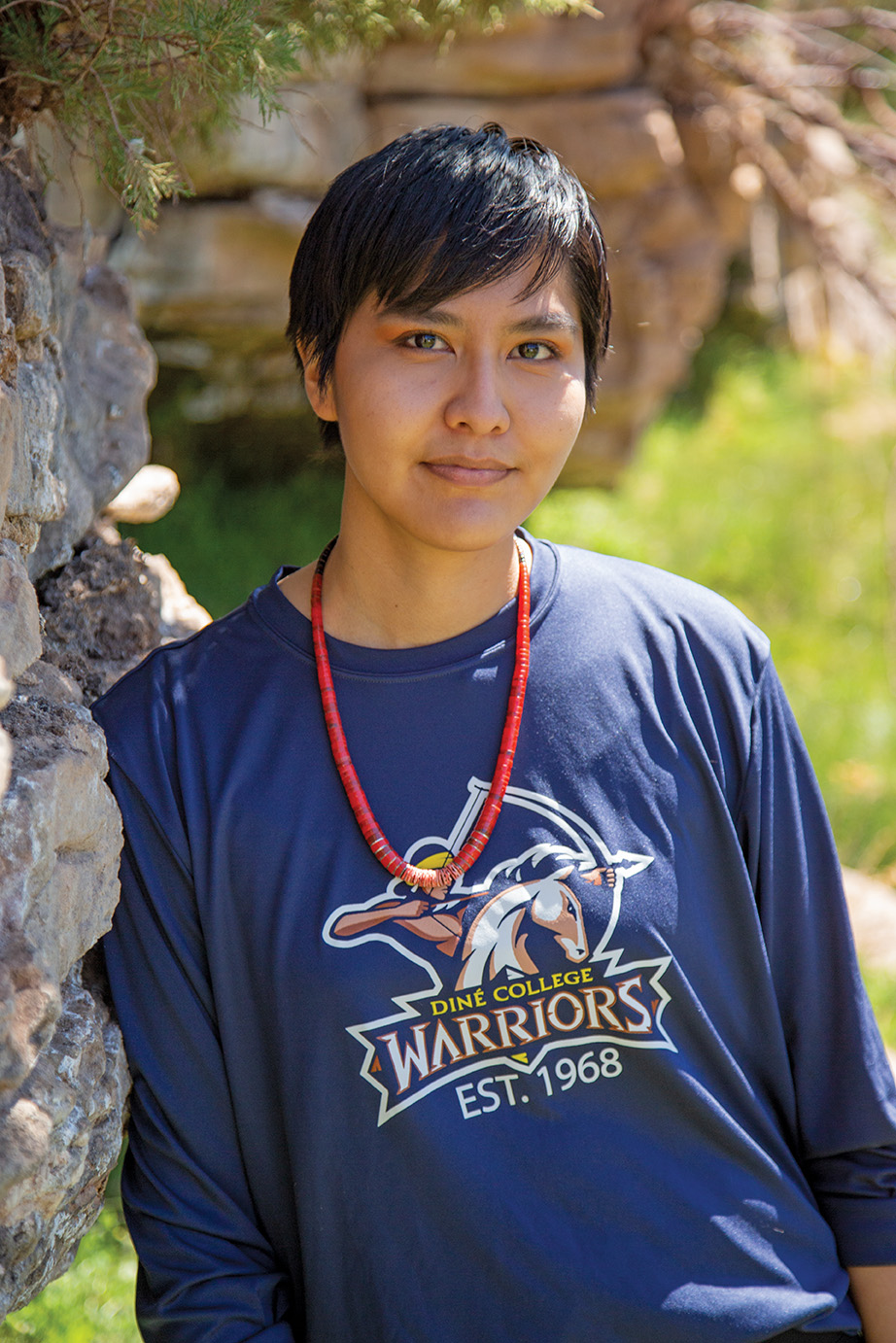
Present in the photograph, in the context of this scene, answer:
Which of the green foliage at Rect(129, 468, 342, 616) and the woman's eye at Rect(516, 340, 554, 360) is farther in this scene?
the green foliage at Rect(129, 468, 342, 616)

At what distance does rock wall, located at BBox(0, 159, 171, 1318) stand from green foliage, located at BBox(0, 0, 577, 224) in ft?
0.39

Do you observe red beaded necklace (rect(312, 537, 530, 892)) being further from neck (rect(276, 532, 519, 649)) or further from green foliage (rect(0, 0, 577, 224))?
green foliage (rect(0, 0, 577, 224))

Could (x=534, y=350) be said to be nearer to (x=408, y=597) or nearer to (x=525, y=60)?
(x=408, y=597)

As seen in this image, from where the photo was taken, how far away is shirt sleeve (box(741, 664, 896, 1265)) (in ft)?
5.74

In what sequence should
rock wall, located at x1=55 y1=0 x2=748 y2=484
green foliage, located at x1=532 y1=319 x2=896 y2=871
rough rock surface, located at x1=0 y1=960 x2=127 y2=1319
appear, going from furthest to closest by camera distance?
1. green foliage, located at x1=532 y1=319 x2=896 y2=871
2. rock wall, located at x1=55 y1=0 x2=748 y2=484
3. rough rock surface, located at x1=0 y1=960 x2=127 y2=1319

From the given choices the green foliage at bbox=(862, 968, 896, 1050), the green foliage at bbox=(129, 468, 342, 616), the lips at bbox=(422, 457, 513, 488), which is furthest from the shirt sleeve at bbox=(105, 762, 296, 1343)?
the green foliage at bbox=(129, 468, 342, 616)

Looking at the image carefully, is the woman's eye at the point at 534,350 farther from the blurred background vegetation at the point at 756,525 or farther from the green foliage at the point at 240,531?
the green foliage at the point at 240,531

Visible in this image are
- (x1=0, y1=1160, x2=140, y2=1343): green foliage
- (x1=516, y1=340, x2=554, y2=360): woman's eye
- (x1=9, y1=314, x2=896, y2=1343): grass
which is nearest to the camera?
(x1=516, y1=340, x2=554, y2=360): woman's eye

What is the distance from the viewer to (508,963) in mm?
1637

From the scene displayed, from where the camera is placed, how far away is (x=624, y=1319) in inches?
62.4

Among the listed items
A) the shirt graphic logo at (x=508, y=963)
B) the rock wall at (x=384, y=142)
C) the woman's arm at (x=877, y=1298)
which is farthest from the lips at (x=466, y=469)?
the rock wall at (x=384, y=142)

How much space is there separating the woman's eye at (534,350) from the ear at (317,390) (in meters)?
0.28

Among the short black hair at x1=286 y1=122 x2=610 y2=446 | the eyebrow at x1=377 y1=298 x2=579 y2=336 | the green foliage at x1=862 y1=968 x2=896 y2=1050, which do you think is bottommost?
the green foliage at x1=862 y1=968 x2=896 y2=1050

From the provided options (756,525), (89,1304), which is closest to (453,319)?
(89,1304)
